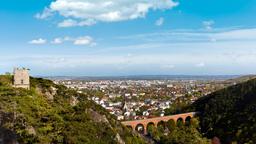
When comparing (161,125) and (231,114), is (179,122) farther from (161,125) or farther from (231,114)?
(231,114)

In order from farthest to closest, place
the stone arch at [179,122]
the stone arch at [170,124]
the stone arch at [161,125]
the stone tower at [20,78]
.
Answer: the stone arch at [179,122] < the stone arch at [170,124] < the stone arch at [161,125] < the stone tower at [20,78]

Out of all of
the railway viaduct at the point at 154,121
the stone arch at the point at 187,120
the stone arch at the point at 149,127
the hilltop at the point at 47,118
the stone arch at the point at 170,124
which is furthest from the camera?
the stone arch at the point at 187,120

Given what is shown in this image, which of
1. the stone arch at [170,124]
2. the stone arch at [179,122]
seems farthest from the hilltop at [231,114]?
the stone arch at [170,124]

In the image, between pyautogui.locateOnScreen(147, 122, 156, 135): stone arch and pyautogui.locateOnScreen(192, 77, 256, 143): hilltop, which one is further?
pyautogui.locateOnScreen(147, 122, 156, 135): stone arch

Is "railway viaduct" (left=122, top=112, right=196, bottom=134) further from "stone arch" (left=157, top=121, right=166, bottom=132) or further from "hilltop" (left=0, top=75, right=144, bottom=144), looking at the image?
"hilltop" (left=0, top=75, right=144, bottom=144)

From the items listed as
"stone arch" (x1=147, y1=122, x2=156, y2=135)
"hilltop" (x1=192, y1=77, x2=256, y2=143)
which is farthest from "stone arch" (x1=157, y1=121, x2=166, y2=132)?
"hilltop" (x1=192, y1=77, x2=256, y2=143)

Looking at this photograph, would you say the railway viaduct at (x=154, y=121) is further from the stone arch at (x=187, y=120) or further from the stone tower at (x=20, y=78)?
the stone tower at (x=20, y=78)

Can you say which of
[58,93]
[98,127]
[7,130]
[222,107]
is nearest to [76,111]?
[98,127]
